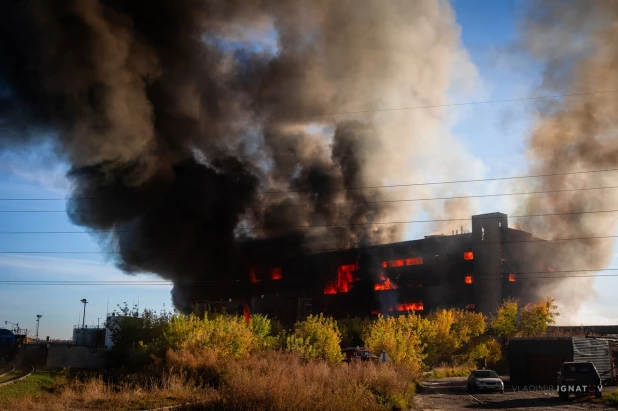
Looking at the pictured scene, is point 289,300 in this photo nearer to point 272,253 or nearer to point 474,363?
point 272,253

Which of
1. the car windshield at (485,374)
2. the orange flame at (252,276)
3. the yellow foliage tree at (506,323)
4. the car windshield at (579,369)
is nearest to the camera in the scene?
the car windshield at (579,369)

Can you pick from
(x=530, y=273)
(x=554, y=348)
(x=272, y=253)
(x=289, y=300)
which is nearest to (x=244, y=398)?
(x=554, y=348)

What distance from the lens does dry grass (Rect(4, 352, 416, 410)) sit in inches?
655

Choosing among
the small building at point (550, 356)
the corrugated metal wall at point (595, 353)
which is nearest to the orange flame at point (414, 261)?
the small building at point (550, 356)

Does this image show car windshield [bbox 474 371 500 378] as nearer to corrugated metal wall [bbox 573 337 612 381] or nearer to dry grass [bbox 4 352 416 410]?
dry grass [bbox 4 352 416 410]

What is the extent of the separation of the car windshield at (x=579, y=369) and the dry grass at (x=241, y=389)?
7593 millimetres

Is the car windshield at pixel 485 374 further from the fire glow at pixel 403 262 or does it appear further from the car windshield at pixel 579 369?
the fire glow at pixel 403 262

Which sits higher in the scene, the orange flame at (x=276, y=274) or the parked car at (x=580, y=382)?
the orange flame at (x=276, y=274)

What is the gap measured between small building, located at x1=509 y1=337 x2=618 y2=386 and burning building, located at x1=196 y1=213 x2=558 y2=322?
4912 cm

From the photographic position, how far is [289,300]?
77.8 meters

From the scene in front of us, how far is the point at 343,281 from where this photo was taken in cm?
9531

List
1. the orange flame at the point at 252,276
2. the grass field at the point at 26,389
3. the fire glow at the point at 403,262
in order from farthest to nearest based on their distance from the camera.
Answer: the fire glow at the point at 403,262
the orange flame at the point at 252,276
the grass field at the point at 26,389

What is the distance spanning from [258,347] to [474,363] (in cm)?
3379

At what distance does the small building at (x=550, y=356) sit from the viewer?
36.0m
